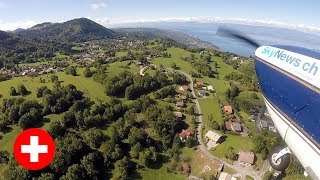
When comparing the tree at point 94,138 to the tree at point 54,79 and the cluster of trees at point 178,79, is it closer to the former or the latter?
the tree at point 54,79

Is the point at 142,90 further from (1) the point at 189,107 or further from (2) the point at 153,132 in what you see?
(2) the point at 153,132

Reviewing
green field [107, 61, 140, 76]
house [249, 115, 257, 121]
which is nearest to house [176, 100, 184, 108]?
house [249, 115, 257, 121]

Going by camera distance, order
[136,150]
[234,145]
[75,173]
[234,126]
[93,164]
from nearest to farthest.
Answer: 1. [75,173]
2. [93,164]
3. [136,150]
4. [234,145]
5. [234,126]

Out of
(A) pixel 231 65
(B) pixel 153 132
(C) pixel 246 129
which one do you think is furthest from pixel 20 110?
(A) pixel 231 65

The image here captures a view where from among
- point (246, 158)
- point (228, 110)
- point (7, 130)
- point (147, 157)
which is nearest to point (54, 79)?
point (7, 130)

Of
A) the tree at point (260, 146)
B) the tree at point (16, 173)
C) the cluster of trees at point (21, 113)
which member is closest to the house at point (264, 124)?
the tree at point (260, 146)

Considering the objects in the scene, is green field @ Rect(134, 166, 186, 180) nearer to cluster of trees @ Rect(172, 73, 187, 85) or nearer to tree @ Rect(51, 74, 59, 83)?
cluster of trees @ Rect(172, 73, 187, 85)

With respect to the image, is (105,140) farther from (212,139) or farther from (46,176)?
(212,139)
